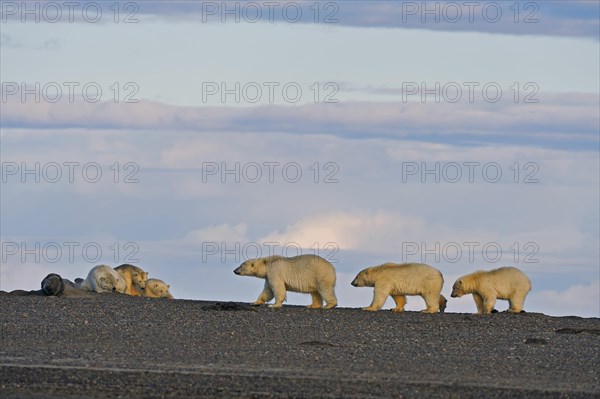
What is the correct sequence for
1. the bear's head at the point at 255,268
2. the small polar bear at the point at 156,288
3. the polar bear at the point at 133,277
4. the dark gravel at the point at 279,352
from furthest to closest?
1. the polar bear at the point at 133,277
2. the small polar bear at the point at 156,288
3. the bear's head at the point at 255,268
4. the dark gravel at the point at 279,352

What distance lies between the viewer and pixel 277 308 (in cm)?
2455

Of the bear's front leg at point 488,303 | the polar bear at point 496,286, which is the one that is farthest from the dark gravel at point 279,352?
the bear's front leg at point 488,303

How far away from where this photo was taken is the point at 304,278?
81.2 feet

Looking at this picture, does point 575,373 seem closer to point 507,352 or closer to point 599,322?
point 507,352

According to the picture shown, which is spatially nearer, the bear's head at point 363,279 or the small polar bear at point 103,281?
the bear's head at point 363,279

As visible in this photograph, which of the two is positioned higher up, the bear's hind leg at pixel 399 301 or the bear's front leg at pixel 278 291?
the bear's front leg at pixel 278 291

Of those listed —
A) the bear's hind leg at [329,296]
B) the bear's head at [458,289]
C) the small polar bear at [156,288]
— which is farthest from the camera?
the small polar bear at [156,288]

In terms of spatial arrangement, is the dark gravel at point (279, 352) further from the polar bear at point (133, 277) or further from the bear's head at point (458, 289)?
the polar bear at point (133, 277)

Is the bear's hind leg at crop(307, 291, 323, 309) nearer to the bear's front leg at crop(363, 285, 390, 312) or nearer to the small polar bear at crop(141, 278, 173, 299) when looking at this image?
the bear's front leg at crop(363, 285, 390, 312)

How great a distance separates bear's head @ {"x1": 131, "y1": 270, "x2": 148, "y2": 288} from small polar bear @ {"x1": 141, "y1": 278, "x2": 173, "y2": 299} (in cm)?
13

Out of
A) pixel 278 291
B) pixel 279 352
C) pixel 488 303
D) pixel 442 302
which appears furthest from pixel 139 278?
pixel 279 352

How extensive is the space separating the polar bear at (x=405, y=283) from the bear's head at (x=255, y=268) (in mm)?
2384

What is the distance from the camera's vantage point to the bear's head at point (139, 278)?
30.6m

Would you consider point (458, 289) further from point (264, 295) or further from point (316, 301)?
point (264, 295)
